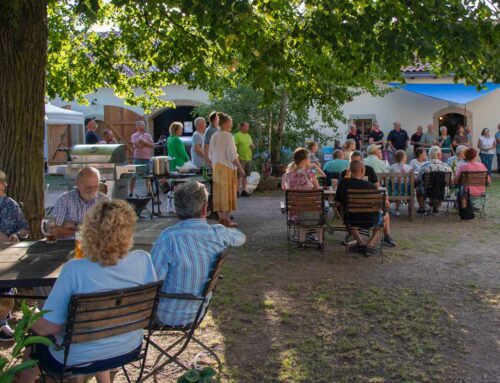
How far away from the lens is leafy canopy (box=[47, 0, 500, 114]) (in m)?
5.54

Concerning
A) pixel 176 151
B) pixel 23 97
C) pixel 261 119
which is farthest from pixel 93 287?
pixel 261 119

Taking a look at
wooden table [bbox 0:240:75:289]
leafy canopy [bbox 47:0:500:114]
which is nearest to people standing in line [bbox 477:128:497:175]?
leafy canopy [bbox 47:0:500:114]

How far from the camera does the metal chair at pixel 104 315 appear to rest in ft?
9.02

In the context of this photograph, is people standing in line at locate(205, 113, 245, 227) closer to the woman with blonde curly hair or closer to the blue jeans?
the woman with blonde curly hair

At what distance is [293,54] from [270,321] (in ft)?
12.8

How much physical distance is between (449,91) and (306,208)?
13.0 meters

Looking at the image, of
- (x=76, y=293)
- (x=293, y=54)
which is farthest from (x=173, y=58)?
(x=76, y=293)

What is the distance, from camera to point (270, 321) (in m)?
5.12

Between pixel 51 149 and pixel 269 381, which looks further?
pixel 51 149

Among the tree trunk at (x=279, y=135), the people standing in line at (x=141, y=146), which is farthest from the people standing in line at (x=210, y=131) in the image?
the tree trunk at (x=279, y=135)

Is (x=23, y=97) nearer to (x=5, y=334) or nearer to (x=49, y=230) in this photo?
(x=49, y=230)

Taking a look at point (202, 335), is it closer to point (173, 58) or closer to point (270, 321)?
point (270, 321)

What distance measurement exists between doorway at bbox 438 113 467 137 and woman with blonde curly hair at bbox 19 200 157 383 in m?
18.7

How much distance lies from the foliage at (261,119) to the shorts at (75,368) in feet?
42.6
